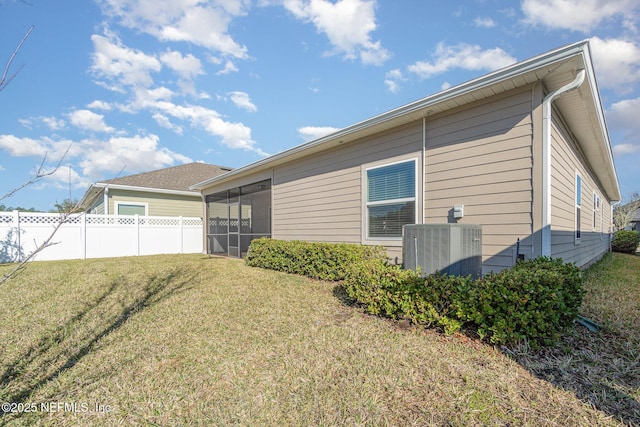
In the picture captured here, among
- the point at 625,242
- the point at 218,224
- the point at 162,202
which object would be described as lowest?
the point at 625,242

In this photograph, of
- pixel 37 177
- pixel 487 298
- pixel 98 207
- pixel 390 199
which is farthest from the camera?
pixel 98 207

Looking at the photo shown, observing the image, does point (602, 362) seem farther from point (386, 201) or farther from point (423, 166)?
point (386, 201)

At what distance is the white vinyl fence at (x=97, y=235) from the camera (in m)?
9.35

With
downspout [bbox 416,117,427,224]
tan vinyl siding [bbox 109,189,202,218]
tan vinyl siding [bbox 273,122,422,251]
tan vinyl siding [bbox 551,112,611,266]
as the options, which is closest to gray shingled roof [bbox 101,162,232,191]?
tan vinyl siding [bbox 109,189,202,218]

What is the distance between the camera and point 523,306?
2732 millimetres

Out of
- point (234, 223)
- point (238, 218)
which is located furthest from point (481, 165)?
point (234, 223)

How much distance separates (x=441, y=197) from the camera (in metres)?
4.78

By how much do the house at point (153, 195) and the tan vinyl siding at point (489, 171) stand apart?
1214 centimetres

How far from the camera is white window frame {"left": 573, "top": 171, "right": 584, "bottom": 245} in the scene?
602 centimetres

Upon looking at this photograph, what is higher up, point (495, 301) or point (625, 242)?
point (495, 301)

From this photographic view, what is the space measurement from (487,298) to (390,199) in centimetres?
296

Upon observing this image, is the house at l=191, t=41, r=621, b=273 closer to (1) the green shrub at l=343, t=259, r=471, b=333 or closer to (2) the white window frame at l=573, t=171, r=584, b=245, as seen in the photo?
(2) the white window frame at l=573, t=171, r=584, b=245

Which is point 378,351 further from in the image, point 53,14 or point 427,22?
point 427,22

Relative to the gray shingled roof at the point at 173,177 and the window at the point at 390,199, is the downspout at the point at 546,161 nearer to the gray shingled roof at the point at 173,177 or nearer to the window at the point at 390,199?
the window at the point at 390,199
